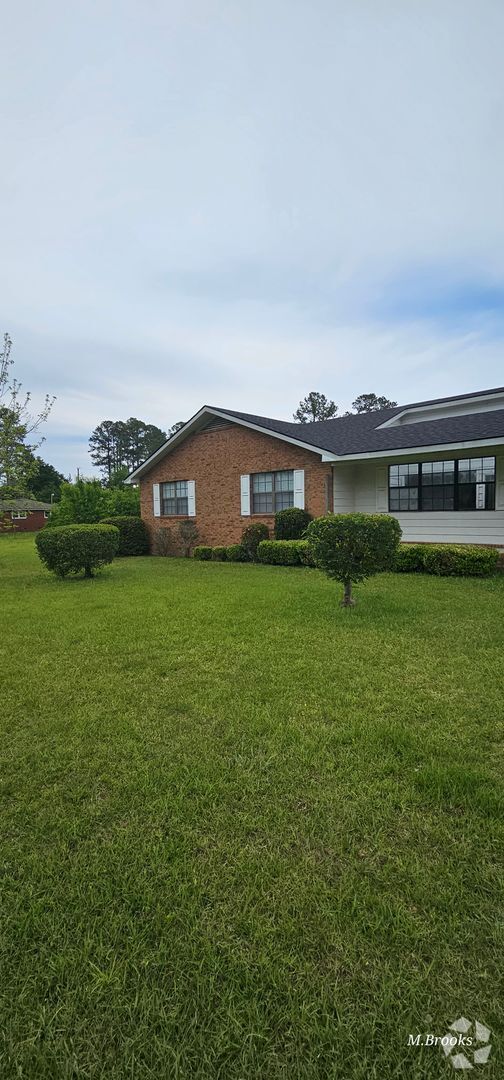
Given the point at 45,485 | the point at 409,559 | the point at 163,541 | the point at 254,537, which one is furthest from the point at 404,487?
the point at 45,485

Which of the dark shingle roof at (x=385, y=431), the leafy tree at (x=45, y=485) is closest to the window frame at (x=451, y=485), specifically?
the dark shingle roof at (x=385, y=431)

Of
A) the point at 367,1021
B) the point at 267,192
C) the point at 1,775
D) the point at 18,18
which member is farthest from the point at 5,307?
the point at 367,1021

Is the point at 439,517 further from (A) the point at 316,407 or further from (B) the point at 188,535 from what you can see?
(A) the point at 316,407

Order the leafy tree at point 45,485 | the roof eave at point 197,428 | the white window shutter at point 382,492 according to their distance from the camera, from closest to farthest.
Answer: the roof eave at point 197,428 → the white window shutter at point 382,492 → the leafy tree at point 45,485

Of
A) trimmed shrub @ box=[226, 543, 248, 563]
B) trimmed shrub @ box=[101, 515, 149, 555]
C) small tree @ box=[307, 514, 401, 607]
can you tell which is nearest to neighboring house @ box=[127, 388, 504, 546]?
trimmed shrub @ box=[101, 515, 149, 555]

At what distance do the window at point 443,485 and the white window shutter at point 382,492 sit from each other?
0.11m

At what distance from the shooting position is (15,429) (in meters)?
11.8

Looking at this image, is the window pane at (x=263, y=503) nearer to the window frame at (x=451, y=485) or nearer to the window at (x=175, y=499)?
the window at (x=175, y=499)

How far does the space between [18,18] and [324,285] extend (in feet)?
31.1

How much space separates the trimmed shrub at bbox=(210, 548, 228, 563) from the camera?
1466 cm

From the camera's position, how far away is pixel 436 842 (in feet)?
7.03

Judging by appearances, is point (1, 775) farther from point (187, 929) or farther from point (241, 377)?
point (241, 377)

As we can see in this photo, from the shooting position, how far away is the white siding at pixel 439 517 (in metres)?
11.0

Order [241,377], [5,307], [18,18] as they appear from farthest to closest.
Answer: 1. [241,377]
2. [5,307]
3. [18,18]
